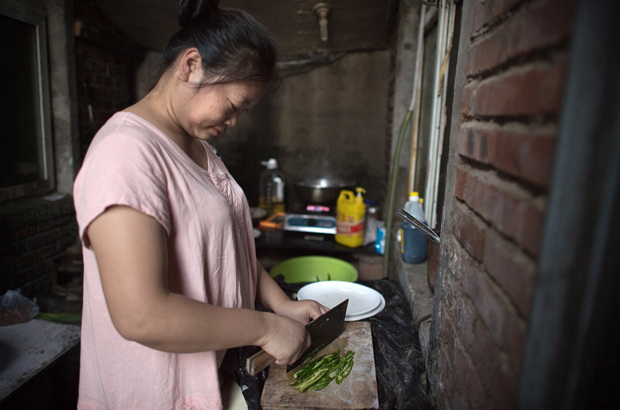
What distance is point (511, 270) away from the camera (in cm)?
59

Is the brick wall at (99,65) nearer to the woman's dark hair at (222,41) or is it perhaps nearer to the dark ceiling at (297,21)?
the dark ceiling at (297,21)

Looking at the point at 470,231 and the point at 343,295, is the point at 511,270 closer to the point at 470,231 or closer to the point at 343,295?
the point at 470,231

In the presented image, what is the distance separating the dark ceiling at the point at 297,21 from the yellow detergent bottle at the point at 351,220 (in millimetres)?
1265

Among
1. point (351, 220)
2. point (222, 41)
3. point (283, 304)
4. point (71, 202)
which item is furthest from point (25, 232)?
point (222, 41)

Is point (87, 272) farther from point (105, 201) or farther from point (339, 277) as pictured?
point (339, 277)

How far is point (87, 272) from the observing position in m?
0.92

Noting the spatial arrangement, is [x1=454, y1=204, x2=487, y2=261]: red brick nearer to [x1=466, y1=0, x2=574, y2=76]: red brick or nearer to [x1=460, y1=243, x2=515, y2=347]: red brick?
[x1=460, y1=243, x2=515, y2=347]: red brick

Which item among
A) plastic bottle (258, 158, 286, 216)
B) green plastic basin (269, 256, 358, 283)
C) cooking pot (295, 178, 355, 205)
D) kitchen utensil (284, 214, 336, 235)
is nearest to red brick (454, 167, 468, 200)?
green plastic basin (269, 256, 358, 283)

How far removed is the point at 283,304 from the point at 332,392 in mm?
391

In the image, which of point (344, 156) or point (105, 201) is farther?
point (344, 156)

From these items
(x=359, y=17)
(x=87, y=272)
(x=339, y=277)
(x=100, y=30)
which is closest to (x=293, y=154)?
(x=359, y=17)

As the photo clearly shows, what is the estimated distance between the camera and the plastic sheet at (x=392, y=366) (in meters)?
1.06

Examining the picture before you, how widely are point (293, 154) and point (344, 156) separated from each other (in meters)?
0.52

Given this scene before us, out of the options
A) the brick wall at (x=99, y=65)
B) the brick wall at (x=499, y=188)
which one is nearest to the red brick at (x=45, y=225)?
the brick wall at (x=99, y=65)
